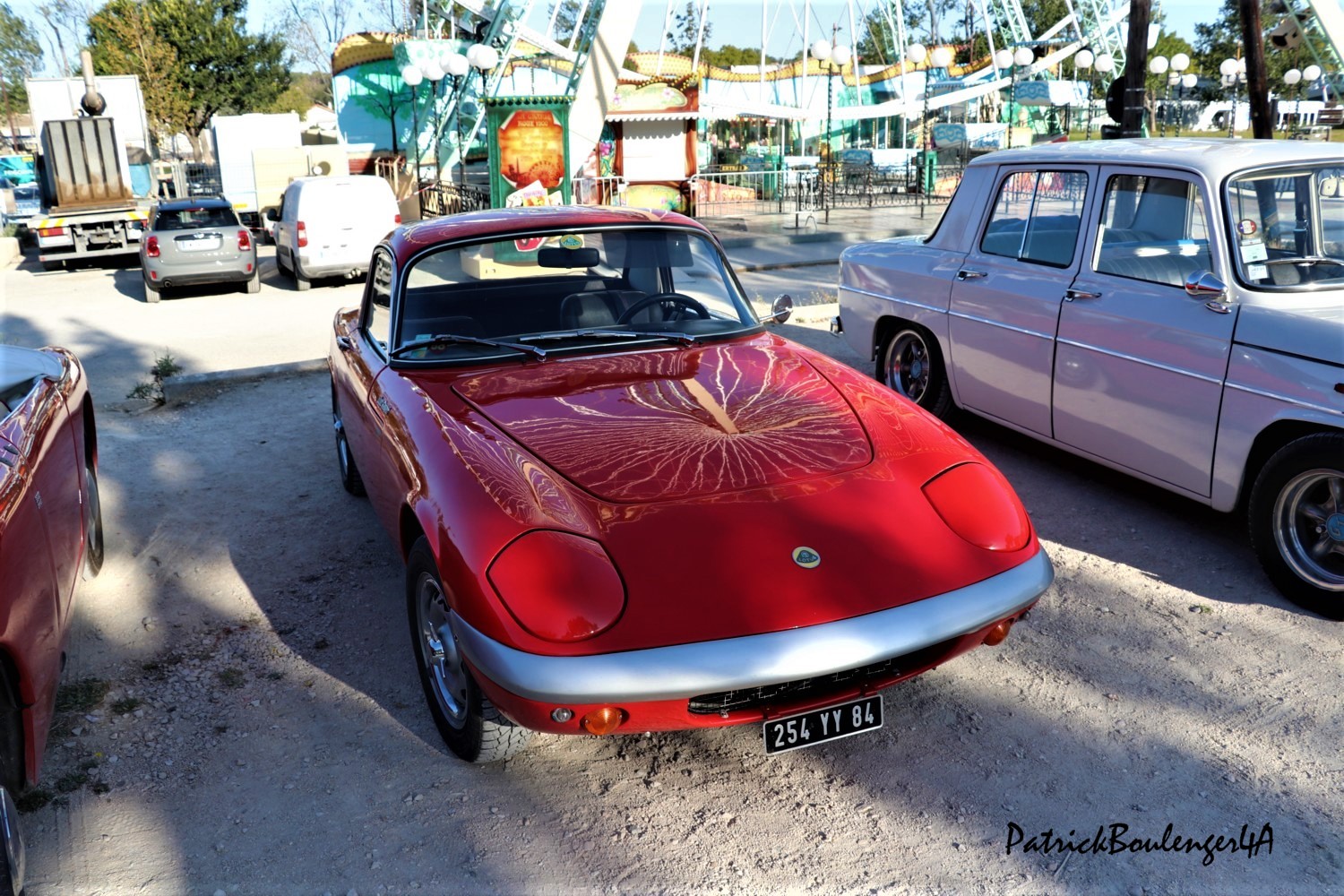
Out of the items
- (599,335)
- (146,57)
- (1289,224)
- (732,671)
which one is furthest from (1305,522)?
(146,57)

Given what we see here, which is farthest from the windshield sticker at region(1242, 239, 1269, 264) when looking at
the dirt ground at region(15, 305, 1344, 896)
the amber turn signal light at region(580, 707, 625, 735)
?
the amber turn signal light at region(580, 707, 625, 735)

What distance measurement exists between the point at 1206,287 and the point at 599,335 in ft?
8.82

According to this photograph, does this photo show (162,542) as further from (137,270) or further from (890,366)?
(137,270)

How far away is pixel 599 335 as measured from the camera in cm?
456

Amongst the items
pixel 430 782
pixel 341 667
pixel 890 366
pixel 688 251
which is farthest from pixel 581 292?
pixel 890 366

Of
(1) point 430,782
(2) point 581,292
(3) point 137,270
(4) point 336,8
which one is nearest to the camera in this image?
(1) point 430,782

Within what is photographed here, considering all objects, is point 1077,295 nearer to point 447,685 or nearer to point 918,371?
point 918,371

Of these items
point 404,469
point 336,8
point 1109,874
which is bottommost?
point 1109,874

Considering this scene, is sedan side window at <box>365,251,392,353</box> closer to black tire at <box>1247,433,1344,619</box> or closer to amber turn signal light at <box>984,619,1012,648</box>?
amber turn signal light at <box>984,619,1012,648</box>

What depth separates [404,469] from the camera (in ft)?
12.2

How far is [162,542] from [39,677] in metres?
2.71

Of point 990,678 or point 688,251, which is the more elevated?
point 688,251

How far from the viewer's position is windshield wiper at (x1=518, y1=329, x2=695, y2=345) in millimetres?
4520

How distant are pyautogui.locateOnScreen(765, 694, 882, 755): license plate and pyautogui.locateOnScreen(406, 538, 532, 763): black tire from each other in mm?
840
